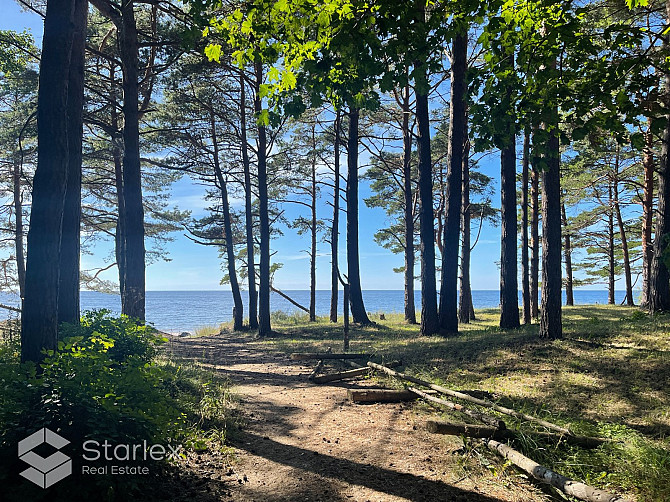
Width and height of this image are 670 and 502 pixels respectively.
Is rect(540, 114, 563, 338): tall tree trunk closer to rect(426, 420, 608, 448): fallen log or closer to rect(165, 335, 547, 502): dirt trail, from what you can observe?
rect(165, 335, 547, 502): dirt trail

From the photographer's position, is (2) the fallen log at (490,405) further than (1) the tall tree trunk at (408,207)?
No

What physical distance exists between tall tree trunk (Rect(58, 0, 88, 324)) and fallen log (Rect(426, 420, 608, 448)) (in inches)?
280

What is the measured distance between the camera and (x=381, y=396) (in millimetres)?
7016

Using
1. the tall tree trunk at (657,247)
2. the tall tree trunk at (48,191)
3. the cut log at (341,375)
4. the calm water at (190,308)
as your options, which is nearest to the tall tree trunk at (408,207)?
the calm water at (190,308)

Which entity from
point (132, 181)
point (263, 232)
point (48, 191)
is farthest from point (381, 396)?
point (263, 232)

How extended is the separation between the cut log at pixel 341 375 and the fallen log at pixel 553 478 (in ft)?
14.6

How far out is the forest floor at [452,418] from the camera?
3.89 meters

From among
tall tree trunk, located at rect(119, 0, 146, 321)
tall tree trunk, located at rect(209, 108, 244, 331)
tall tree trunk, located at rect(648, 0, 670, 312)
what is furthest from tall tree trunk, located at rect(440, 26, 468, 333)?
→ tall tree trunk, located at rect(209, 108, 244, 331)

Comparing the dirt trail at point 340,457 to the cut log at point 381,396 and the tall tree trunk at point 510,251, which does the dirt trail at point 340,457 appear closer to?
the cut log at point 381,396

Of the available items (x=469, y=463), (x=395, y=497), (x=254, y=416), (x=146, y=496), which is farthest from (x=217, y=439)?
(x=469, y=463)

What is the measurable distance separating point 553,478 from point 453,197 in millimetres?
10389

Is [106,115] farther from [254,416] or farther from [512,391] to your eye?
[512,391]

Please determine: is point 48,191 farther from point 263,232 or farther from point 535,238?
point 535,238

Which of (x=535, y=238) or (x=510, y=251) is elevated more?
(x=535, y=238)
